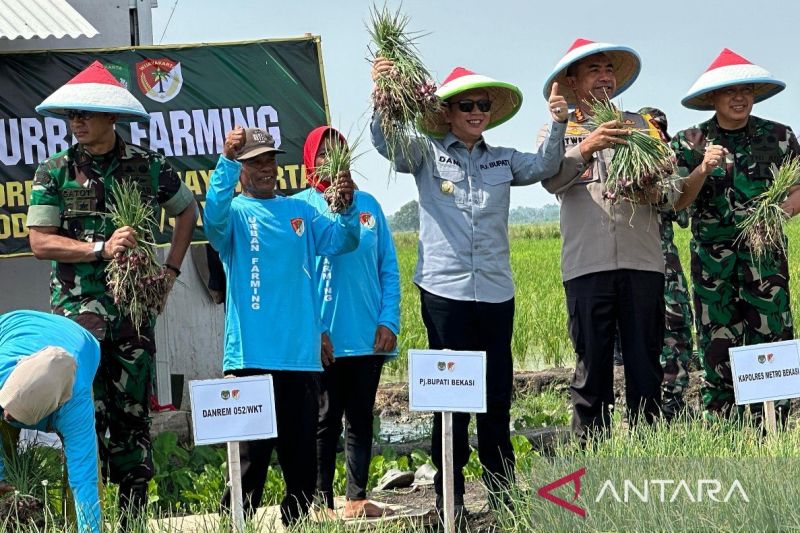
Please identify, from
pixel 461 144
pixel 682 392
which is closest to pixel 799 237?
pixel 682 392

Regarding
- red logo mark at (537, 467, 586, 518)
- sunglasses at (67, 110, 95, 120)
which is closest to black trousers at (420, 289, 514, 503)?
red logo mark at (537, 467, 586, 518)

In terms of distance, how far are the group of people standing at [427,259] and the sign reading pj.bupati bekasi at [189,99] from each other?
2.07 m

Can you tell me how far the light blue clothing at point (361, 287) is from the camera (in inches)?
215

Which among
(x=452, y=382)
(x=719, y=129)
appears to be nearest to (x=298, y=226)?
(x=452, y=382)

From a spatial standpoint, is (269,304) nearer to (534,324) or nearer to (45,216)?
(45,216)

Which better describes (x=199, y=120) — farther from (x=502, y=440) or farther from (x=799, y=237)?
(x=799, y=237)

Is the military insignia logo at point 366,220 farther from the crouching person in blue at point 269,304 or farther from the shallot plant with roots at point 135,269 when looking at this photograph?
the shallot plant with roots at point 135,269

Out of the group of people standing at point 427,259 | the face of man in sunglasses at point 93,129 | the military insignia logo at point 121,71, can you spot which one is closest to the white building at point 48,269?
the military insignia logo at point 121,71

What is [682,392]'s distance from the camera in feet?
22.8

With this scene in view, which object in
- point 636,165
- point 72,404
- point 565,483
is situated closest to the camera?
point 72,404

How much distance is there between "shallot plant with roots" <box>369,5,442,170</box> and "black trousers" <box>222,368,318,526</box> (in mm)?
1022

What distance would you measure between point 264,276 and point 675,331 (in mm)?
2951

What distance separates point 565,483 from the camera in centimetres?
432

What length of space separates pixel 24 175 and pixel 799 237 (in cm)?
2003
